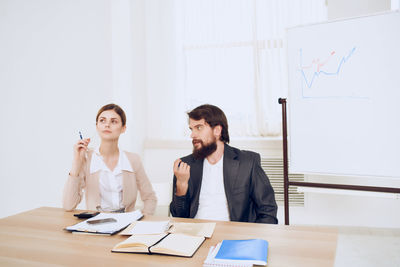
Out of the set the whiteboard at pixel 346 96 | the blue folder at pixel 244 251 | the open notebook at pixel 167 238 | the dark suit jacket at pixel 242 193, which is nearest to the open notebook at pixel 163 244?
the open notebook at pixel 167 238

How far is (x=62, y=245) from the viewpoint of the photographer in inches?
45.8

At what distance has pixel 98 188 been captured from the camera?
1.83 meters

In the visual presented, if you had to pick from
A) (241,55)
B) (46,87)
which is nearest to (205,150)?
(241,55)

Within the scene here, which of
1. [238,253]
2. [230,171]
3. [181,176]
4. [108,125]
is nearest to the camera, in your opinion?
[238,253]

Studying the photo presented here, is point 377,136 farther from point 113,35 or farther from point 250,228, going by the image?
point 113,35

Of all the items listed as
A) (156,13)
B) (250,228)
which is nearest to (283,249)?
(250,228)

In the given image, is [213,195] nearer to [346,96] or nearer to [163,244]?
[163,244]

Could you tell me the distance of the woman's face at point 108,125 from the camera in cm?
190

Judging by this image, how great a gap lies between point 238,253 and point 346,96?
144 cm

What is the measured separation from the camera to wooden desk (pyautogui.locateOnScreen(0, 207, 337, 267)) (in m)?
1.00

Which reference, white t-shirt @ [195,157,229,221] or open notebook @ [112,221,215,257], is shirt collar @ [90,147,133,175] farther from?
open notebook @ [112,221,215,257]

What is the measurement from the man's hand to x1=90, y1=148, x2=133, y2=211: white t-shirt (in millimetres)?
346

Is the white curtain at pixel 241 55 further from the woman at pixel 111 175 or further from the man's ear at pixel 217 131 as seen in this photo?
the woman at pixel 111 175

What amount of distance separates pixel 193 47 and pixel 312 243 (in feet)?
8.87
